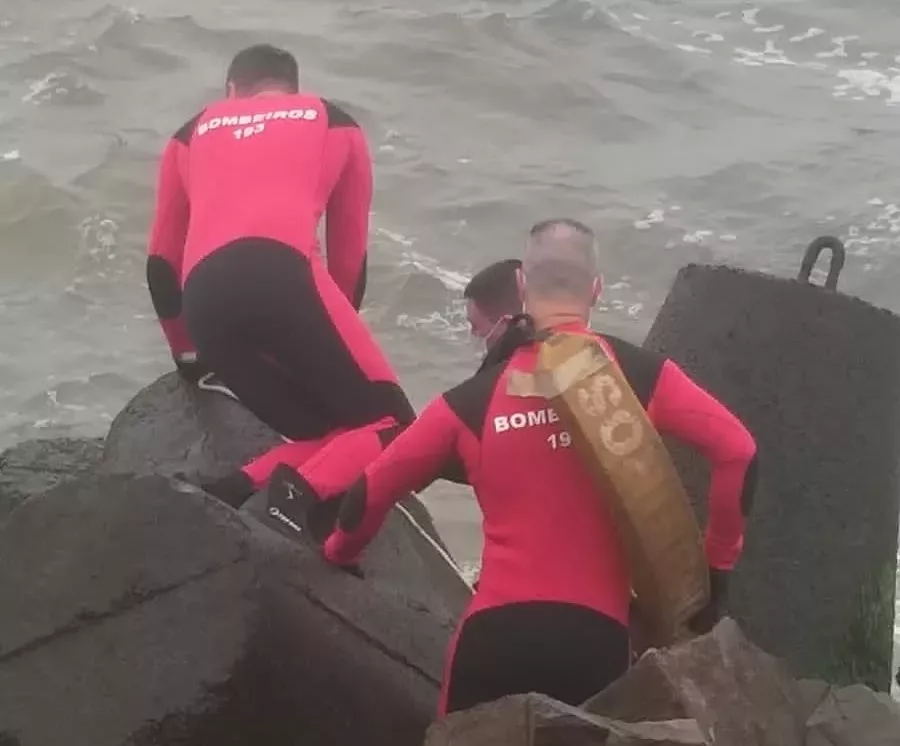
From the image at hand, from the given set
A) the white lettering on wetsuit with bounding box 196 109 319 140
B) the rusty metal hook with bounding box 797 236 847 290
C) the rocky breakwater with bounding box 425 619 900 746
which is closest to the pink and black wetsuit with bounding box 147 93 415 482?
the white lettering on wetsuit with bounding box 196 109 319 140

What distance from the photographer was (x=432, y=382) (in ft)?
34.4

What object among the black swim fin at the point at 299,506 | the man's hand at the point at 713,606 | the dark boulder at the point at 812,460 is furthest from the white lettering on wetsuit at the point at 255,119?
the man's hand at the point at 713,606

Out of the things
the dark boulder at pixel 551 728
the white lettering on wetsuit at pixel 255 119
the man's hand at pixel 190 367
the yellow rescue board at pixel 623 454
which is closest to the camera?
the dark boulder at pixel 551 728

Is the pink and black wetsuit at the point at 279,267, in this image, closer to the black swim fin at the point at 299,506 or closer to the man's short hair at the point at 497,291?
the black swim fin at the point at 299,506

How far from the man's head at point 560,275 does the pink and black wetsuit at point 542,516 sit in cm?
8

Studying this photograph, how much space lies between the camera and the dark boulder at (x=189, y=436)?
17.1 feet

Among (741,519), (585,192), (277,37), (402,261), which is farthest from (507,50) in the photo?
(741,519)

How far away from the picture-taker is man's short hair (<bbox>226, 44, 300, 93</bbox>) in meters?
5.26

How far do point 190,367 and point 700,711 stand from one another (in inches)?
124

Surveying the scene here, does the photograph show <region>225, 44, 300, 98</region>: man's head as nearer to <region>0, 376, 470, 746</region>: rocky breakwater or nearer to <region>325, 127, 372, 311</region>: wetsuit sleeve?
<region>325, 127, 372, 311</region>: wetsuit sleeve

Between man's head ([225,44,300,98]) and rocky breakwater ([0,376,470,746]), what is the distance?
6.34 ft

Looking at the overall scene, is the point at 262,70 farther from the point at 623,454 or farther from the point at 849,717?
the point at 849,717

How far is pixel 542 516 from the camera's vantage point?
12.0 feet

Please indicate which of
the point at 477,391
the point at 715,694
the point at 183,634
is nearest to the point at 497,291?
the point at 477,391
